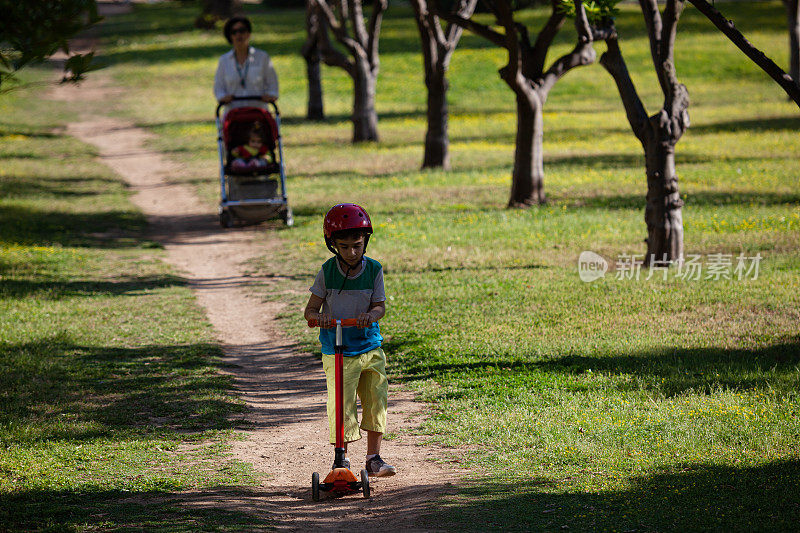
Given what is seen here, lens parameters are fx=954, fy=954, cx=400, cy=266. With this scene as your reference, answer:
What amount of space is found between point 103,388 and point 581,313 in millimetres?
5165

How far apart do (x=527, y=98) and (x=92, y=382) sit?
32.4 feet

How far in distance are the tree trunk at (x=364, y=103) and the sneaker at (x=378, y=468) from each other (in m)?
19.5

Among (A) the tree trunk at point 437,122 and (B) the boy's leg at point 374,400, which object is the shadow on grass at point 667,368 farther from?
(A) the tree trunk at point 437,122

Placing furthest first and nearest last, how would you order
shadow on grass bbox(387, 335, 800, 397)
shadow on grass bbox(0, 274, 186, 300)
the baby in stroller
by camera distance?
the baby in stroller → shadow on grass bbox(0, 274, 186, 300) → shadow on grass bbox(387, 335, 800, 397)

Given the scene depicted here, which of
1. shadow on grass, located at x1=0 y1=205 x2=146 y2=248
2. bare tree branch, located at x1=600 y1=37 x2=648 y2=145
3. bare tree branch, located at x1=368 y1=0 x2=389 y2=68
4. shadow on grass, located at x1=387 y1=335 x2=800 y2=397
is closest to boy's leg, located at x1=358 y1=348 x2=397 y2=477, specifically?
shadow on grass, located at x1=387 y1=335 x2=800 y2=397

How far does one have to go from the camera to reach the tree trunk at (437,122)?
2084 centimetres

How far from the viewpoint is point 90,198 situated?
20062 millimetres

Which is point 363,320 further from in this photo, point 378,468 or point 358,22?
point 358,22

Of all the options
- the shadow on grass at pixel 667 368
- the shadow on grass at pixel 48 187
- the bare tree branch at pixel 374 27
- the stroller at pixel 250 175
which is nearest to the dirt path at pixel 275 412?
the stroller at pixel 250 175

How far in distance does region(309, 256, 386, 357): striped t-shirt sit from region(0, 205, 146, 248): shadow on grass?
401 inches

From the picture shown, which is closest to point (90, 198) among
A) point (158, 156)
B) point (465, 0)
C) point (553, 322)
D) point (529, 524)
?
point (158, 156)

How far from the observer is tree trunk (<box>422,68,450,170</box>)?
20.8 meters

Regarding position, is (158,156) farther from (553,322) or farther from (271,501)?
(271,501)

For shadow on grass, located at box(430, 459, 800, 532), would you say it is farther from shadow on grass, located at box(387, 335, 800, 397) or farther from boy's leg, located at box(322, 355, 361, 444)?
shadow on grass, located at box(387, 335, 800, 397)
